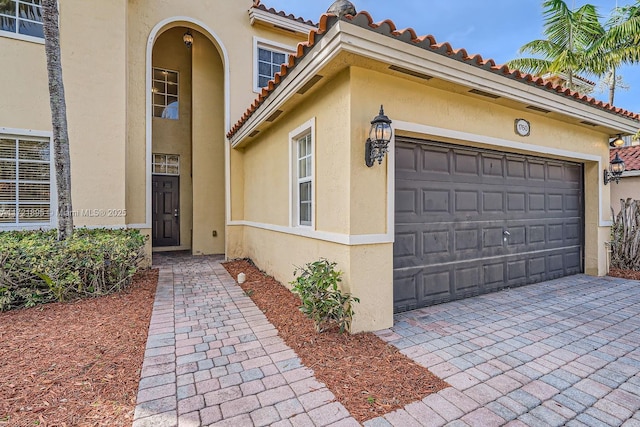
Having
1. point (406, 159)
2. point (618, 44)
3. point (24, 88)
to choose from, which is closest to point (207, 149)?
point (24, 88)

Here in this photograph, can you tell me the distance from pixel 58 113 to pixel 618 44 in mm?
15590

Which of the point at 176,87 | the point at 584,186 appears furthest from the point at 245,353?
the point at 176,87

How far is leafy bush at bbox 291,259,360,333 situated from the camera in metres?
3.51

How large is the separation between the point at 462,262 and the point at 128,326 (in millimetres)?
4877

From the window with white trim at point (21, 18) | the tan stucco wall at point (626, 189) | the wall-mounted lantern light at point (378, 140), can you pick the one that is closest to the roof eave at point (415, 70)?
the wall-mounted lantern light at point (378, 140)

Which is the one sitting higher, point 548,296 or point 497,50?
point 497,50

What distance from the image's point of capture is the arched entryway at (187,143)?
9312mm

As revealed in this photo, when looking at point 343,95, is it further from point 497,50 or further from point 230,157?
point 497,50

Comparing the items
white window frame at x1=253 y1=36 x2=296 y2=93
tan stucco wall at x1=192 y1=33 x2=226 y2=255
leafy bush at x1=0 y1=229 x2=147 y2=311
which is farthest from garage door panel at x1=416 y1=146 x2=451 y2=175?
tan stucco wall at x1=192 y1=33 x2=226 y2=255

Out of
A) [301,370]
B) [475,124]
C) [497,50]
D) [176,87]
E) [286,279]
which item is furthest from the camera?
[497,50]

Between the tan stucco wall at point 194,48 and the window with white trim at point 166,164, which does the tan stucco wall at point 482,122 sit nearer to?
the tan stucco wall at point 194,48

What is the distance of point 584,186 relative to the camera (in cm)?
673

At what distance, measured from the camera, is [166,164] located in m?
9.90

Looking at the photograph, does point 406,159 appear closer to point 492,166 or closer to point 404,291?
point 404,291
